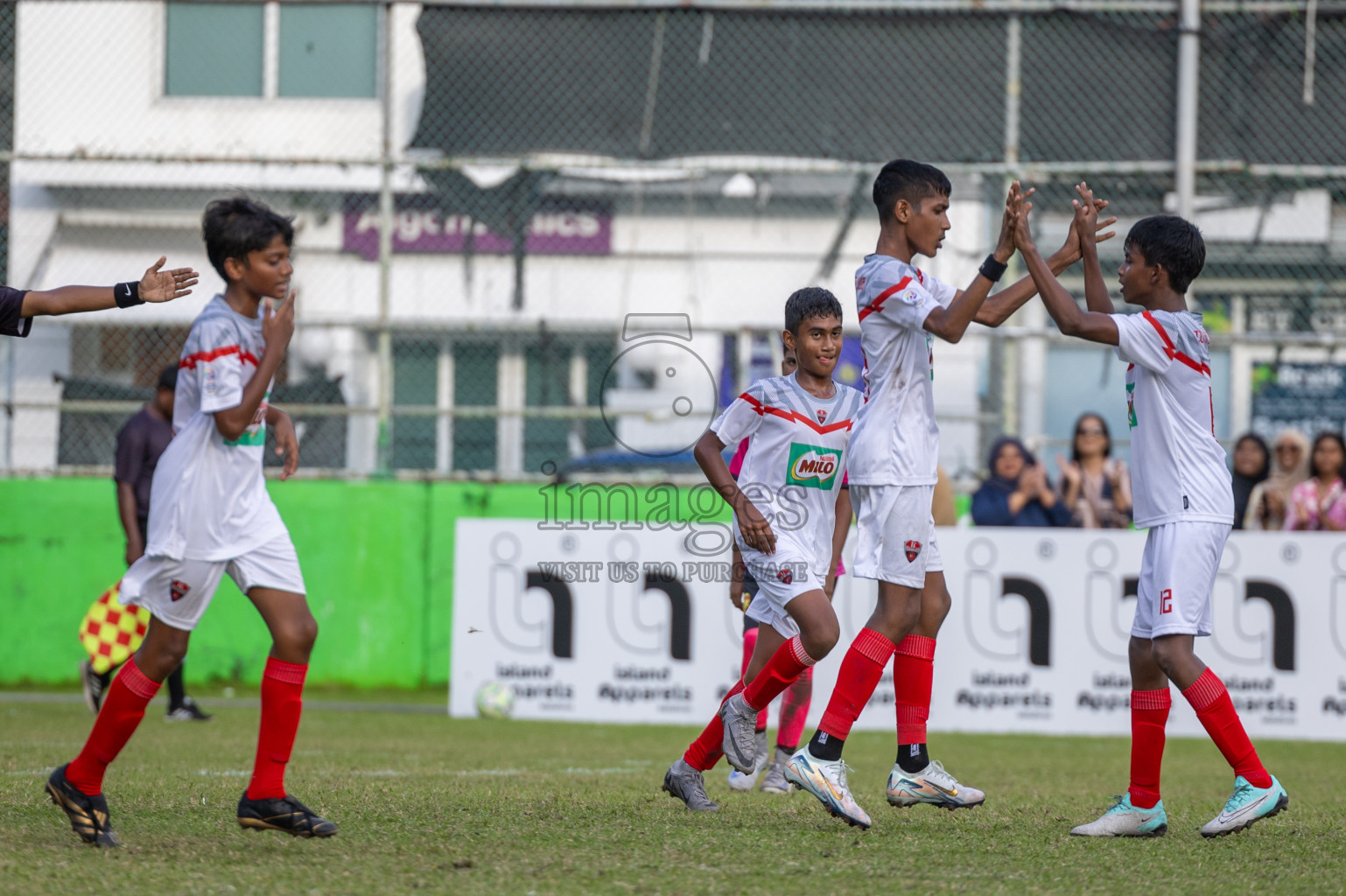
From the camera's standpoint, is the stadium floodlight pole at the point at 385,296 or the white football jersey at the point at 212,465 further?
the stadium floodlight pole at the point at 385,296

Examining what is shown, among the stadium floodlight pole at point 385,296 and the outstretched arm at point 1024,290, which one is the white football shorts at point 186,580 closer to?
the outstretched arm at point 1024,290

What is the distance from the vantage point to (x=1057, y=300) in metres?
4.68

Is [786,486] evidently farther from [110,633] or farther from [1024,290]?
[110,633]

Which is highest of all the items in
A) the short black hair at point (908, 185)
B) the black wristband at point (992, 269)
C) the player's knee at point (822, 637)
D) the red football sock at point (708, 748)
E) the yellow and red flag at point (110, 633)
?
the short black hair at point (908, 185)

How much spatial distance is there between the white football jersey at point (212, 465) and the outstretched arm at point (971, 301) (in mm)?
2142

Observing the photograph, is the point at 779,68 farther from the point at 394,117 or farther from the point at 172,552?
the point at 172,552

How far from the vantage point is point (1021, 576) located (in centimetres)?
994

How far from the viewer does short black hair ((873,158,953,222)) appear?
511cm

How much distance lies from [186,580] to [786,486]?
2119 millimetres

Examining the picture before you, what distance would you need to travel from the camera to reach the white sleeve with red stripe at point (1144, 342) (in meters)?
4.79

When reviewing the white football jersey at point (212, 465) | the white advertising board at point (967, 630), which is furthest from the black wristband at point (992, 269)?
the white advertising board at point (967, 630)

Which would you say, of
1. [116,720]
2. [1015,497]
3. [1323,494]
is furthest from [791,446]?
[1323,494]

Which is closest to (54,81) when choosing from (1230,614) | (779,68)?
(779,68)

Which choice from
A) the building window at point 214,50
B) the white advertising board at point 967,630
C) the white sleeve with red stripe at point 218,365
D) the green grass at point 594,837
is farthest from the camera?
the building window at point 214,50
